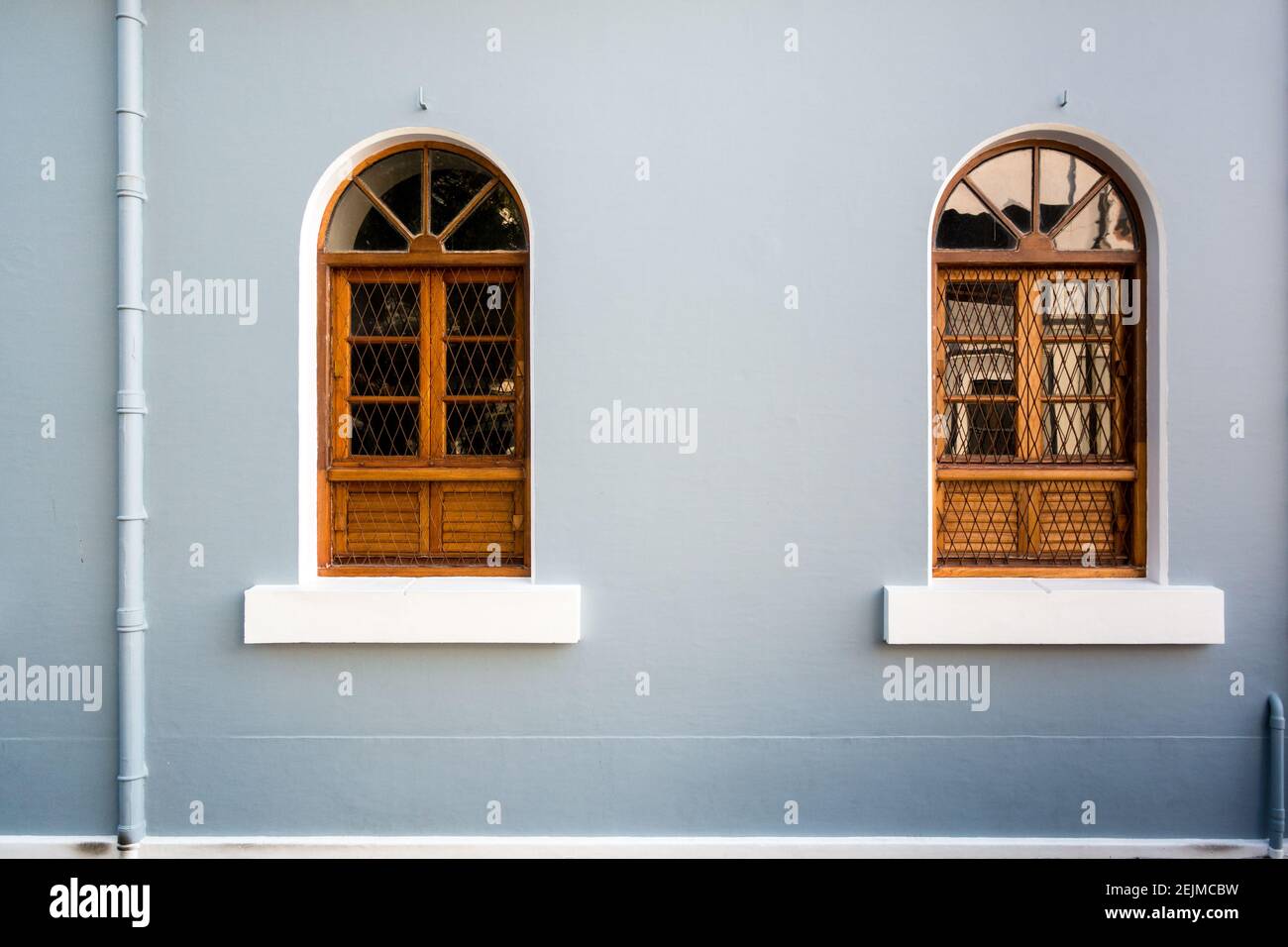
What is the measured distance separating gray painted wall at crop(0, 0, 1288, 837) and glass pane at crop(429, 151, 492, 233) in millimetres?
215

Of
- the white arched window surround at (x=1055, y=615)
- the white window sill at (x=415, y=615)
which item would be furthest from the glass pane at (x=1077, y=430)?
the white window sill at (x=415, y=615)

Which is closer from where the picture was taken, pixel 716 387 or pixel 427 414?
pixel 716 387

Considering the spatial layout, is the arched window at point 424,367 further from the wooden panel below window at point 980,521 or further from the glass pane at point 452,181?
the wooden panel below window at point 980,521

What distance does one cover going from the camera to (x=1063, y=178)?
161 inches

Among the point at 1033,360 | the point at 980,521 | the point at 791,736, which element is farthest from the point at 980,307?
the point at 791,736

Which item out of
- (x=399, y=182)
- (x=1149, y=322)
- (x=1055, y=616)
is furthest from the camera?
(x=399, y=182)

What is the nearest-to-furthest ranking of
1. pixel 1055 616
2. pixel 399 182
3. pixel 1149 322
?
1. pixel 1055 616
2. pixel 1149 322
3. pixel 399 182

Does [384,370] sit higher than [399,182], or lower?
lower

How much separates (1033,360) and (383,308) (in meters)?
3.68

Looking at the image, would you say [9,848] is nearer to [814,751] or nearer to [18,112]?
[18,112]

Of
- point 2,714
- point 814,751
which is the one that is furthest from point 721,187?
point 2,714

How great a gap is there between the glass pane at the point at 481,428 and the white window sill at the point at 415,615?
0.80 m

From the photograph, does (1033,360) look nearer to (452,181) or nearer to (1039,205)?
(1039,205)

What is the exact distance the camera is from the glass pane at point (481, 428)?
4.13 meters
